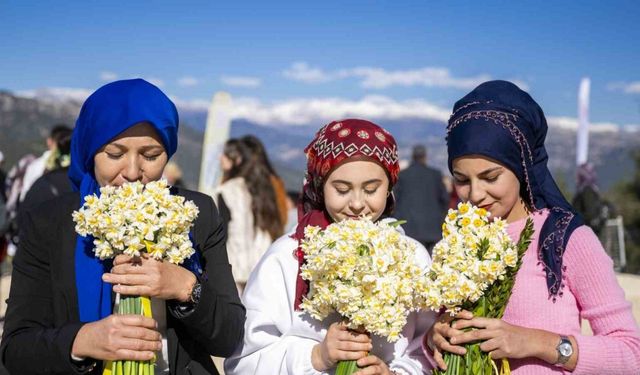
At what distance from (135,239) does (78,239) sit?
42cm

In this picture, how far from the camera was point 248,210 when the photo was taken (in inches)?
363

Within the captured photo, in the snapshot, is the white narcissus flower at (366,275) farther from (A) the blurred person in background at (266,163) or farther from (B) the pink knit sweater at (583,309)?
(A) the blurred person in background at (266,163)

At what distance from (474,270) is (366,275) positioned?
37 cm

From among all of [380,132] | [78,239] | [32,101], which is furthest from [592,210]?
[32,101]

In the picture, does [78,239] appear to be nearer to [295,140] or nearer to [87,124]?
[87,124]

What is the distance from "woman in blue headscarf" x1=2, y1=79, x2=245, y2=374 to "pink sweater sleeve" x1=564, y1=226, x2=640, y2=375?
1262 mm

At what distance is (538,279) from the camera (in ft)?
9.94

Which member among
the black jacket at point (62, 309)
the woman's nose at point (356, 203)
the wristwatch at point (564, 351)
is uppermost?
the woman's nose at point (356, 203)

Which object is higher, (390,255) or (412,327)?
(390,255)

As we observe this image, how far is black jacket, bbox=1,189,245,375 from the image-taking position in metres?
2.65

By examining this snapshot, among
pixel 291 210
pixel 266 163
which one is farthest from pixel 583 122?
pixel 266 163

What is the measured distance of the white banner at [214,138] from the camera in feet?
45.5

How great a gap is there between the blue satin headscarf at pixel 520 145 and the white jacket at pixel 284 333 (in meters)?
0.52

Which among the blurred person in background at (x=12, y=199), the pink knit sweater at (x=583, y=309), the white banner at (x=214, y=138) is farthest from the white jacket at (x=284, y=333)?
the white banner at (x=214, y=138)
